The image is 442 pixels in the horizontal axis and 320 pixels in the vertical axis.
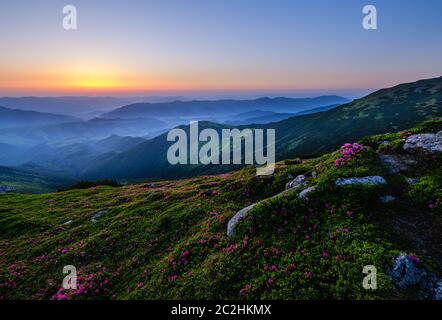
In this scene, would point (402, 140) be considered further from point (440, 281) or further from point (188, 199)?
point (188, 199)

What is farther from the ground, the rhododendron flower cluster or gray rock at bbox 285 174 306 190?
the rhododendron flower cluster

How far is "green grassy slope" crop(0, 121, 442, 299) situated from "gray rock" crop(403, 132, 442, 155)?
2.65ft

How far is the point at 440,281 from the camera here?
10641 millimetres

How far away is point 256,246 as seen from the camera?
50.6 ft

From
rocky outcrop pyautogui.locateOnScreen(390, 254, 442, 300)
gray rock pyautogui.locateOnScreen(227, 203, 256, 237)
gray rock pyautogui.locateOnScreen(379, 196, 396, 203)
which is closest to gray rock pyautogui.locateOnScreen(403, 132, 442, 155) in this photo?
gray rock pyautogui.locateOnScreen(379, 196, 396, 203)

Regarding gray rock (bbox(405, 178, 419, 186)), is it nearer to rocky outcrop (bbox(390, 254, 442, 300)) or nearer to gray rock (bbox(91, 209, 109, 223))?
rocky outcrop (bbox(390, 254, 442, 300))

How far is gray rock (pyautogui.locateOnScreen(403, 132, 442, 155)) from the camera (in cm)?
1872

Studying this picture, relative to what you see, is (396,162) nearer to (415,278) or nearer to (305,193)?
(305,193)

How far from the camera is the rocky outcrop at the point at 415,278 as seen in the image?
1042 cm

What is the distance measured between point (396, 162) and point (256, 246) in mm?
13067
